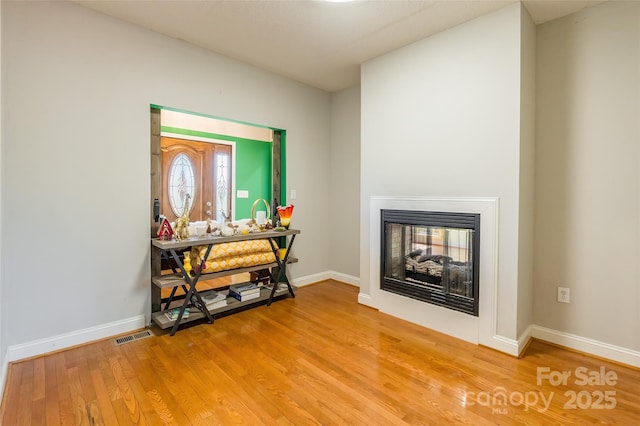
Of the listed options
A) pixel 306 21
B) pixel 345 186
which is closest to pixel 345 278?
pixel 345 186

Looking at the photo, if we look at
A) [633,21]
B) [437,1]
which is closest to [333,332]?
[437,1]

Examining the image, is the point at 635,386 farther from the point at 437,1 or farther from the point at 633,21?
the point at 437,1

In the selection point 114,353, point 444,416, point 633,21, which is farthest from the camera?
point 114,353

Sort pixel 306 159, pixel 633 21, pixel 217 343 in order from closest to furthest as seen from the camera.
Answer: pixel 633 21 → pixel 217 343 → pixel 306 159

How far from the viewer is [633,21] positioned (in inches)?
82.8

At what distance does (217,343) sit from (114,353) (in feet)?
2.40

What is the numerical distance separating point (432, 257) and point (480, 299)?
50 centimetres

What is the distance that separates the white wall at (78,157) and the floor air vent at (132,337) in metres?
0.16

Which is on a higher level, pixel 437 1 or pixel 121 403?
pixel 437 1

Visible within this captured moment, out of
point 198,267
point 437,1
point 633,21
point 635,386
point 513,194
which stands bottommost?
point 635,386

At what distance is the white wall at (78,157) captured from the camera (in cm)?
212

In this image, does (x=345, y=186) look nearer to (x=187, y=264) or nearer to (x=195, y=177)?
(x=187, y=264)

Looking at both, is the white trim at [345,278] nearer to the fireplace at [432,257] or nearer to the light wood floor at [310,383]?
the fireplace at [432,257]

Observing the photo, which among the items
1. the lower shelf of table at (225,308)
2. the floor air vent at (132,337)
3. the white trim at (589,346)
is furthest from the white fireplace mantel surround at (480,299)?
the floor air vent at (132,337)
